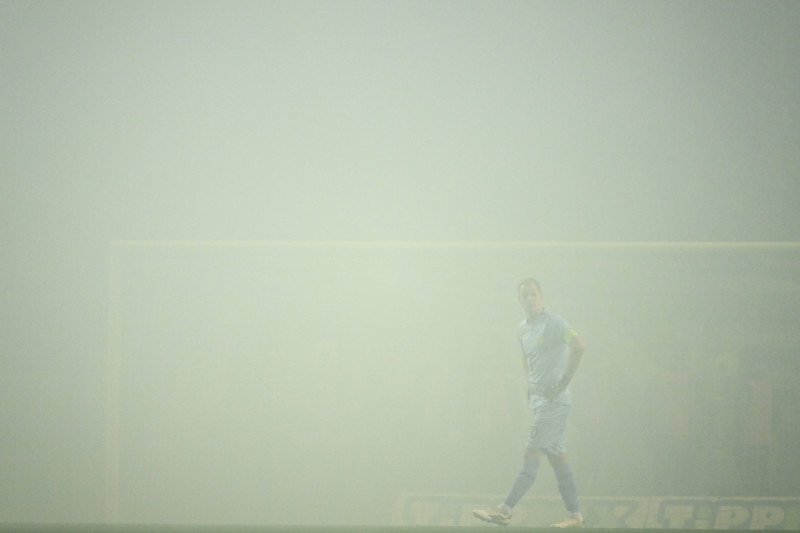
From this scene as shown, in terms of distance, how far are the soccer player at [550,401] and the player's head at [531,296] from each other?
0.20 ft

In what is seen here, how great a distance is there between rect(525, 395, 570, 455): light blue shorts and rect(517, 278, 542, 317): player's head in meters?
0.30

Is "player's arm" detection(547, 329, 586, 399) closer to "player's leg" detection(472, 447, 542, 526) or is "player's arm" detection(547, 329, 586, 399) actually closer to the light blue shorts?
the light blue shorts

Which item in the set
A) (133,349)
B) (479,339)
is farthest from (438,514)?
(133,349)

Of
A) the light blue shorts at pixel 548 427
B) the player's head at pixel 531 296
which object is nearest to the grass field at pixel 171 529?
the light blue shorts at pixel 548 427

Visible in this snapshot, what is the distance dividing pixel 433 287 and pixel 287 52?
3.45 feet

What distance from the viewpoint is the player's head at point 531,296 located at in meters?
2.39

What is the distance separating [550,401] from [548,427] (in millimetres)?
85

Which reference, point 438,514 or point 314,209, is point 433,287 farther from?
point 438,514

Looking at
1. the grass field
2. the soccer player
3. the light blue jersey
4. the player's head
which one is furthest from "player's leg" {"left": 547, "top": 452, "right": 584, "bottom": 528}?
the grass field

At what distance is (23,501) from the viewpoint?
256 centimetres

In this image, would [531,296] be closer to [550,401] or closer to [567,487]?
[550,401]

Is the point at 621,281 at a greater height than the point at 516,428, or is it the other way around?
the point at 621,281

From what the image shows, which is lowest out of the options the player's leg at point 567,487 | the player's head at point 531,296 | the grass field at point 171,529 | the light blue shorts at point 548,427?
the player's leg at point 567,487

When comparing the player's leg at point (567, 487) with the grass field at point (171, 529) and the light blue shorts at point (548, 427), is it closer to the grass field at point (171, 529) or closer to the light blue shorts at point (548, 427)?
the light blue shorts at point (548, 427)
